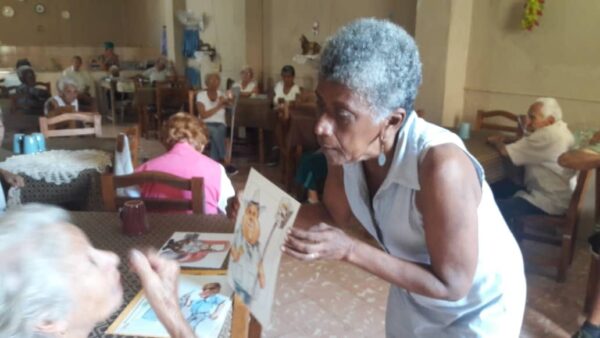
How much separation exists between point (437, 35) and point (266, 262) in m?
3.84

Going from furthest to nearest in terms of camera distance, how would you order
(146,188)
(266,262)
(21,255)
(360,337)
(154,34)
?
(154,34) < (360,337) < (146,188) < (266,262) < (21,255)

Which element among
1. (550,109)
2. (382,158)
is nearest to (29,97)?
(550,109)

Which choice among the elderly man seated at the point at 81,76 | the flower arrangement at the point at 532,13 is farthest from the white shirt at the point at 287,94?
the elderly man seated at the point at 81,76

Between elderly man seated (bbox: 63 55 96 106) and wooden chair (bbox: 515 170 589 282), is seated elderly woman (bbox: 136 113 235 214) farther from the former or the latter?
elderly man seated (bbox: 63 55 96 106)

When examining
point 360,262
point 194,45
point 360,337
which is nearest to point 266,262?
point 360,262

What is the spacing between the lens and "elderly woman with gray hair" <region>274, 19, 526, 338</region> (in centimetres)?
82

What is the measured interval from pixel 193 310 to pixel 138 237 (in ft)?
1.83

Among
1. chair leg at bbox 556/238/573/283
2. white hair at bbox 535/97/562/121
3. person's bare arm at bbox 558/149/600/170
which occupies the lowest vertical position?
chair leg at bbox 556/238/573/283

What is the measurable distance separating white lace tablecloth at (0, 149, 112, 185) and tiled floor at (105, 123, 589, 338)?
1292mm

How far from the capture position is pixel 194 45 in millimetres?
8711

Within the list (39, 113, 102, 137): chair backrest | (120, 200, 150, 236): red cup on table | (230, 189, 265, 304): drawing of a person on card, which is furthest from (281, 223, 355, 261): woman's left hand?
(39, 113, 102, 137): chair backrest

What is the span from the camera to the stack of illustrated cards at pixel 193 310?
1.09 m

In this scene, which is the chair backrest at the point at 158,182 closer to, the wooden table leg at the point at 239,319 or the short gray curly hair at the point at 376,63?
the wooden table leg at the point at 239,319

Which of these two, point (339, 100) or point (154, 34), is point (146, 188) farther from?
point (154, 34)
